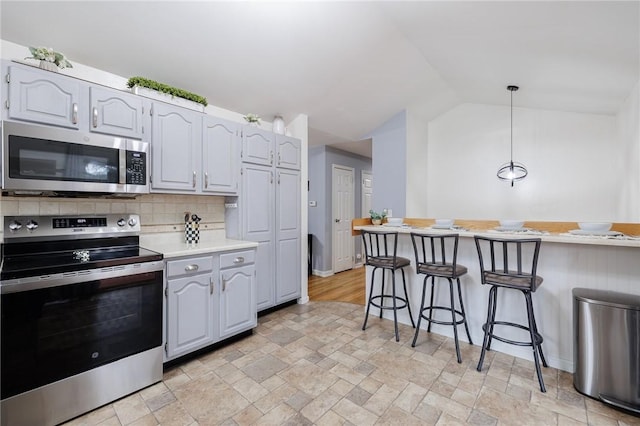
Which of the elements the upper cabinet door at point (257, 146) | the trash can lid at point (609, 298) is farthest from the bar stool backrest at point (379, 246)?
the trash can lid at point (609, 298)

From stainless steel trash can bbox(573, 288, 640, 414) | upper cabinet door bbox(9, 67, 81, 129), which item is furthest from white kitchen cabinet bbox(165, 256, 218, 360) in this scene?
stainless steel trash can bbox(573, 288, 640, 414)

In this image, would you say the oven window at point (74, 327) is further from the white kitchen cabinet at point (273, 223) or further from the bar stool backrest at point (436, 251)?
the bar stool backrest at point (436, 251)

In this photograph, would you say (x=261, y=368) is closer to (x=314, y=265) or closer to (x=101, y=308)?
(x=101, y=308)

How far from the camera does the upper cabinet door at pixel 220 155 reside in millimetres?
2730

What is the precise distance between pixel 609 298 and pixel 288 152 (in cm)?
312

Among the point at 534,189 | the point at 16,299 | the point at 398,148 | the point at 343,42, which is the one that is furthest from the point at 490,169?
the point at 16,299

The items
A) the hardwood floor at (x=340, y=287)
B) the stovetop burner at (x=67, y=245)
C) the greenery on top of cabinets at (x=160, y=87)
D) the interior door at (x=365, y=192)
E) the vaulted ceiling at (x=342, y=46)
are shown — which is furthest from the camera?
the interior door at (x=365, y=192)

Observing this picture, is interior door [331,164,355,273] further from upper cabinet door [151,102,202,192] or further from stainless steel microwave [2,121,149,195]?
stainless steel microwave [2,121,149,195]

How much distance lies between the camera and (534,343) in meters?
2.09

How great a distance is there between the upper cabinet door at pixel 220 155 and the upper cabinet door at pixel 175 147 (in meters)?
0.07

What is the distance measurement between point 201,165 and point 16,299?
61.2 inches

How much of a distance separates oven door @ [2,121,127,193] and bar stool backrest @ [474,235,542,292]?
279cm

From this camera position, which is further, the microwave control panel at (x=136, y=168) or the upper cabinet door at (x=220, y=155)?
the upper cabinet door at (x=220, y=155)

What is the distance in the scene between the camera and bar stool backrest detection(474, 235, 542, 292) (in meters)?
2.07
